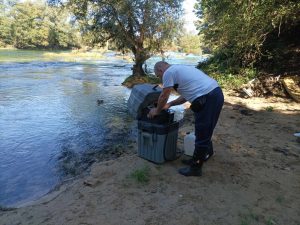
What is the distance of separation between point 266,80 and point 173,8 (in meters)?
8.01

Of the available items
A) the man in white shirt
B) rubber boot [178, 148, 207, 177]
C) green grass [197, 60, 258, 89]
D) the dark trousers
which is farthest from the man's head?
green grass [197, 60, 258, 89]

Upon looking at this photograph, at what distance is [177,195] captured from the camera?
12.8 feet

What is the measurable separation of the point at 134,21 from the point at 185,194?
1377 centimetres

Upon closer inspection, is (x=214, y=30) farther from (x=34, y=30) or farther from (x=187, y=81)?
(x=34, y=30)

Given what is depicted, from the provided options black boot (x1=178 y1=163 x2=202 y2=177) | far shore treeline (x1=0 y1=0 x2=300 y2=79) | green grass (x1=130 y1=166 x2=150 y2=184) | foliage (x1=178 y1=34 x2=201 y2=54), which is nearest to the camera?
green grass (x1=130 y1=166 x2=150 y2=184)

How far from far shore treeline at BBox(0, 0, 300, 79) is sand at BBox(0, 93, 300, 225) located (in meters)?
5.71

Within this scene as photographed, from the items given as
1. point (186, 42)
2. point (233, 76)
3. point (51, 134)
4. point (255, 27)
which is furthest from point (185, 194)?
point (186, 42)

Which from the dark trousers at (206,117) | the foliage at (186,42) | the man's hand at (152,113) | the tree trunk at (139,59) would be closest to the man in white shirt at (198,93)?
the dark trousers at (206,117)

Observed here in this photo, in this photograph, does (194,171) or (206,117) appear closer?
(206,117)

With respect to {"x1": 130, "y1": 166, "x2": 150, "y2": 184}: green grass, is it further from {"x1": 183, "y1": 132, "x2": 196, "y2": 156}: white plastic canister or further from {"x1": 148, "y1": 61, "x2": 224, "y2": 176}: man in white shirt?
{"x1": 183, "y1": 132, "x2": 196, "y2": 156}: white plastic canister

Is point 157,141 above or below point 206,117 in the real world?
below

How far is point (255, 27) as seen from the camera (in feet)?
34.0

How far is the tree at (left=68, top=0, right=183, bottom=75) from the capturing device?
1590 cm

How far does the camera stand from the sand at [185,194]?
136 inches
